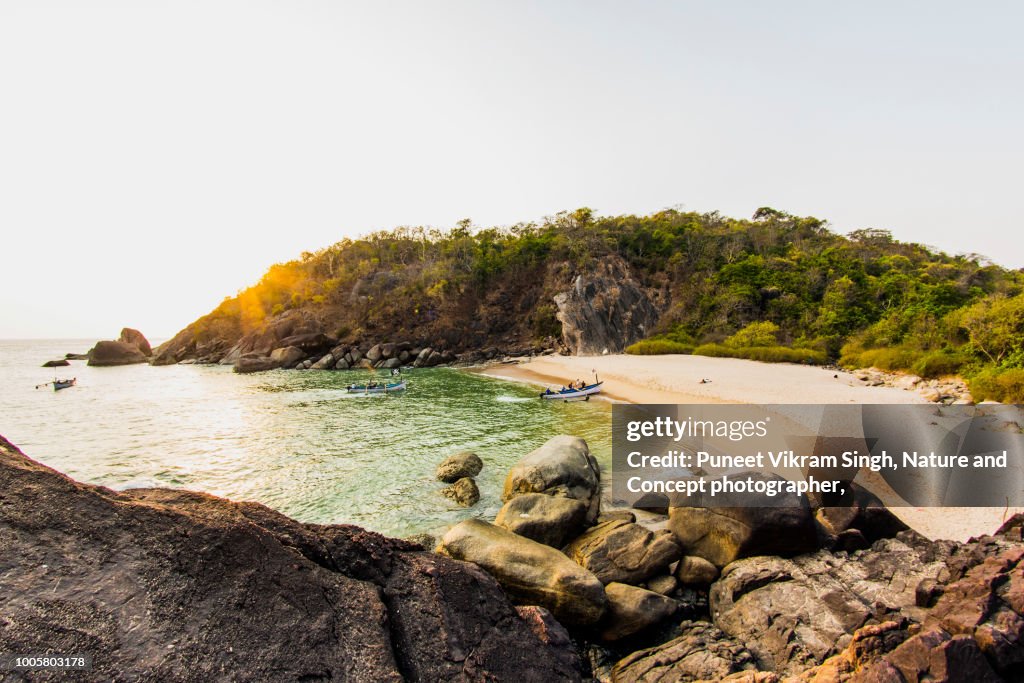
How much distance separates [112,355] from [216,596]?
9961 cm

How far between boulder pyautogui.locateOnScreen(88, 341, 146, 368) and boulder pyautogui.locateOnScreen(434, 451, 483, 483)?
3522 inches

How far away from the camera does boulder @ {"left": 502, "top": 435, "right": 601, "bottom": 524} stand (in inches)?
440

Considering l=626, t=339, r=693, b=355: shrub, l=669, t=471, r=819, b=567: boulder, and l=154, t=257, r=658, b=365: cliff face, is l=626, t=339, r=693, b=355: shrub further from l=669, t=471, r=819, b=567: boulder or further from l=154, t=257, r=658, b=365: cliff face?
l=669, t=471, r=819, b=567: boulder

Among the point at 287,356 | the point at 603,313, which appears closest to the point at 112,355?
the point at 287,356

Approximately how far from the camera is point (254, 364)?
56406 mm

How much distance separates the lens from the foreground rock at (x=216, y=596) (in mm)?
2830

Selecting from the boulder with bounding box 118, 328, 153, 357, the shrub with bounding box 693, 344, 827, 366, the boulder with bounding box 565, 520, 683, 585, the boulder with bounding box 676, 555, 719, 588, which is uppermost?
the boulder with bounding box 118, 328, 153, 357

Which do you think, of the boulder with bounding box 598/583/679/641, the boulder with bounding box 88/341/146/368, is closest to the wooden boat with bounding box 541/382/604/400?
the boulder with bounding box 598/583/679/641

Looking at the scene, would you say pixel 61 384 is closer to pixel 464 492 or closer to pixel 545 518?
pixel 464 492

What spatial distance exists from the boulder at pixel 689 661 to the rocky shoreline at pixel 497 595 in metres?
0.03

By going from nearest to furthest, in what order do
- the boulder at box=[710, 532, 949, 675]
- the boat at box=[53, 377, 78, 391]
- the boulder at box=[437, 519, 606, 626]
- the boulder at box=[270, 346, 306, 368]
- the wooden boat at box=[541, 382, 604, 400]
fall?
the boulder at box=[710, 532, 949, 675]
the boulder at box=[437, 519, 606, 626]
the wooden boat at box=[541, 382, 604, 400]
the boat at box=[53, 377, 78, 391]
the boulder at box=[270, 346, 306, 368]

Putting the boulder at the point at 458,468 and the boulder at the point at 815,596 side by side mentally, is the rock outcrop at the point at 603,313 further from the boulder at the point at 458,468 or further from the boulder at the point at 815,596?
the boulder at the point at 815,596

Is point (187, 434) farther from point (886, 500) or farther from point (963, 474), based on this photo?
point (963, 474)

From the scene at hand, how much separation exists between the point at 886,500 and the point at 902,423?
829 cm
